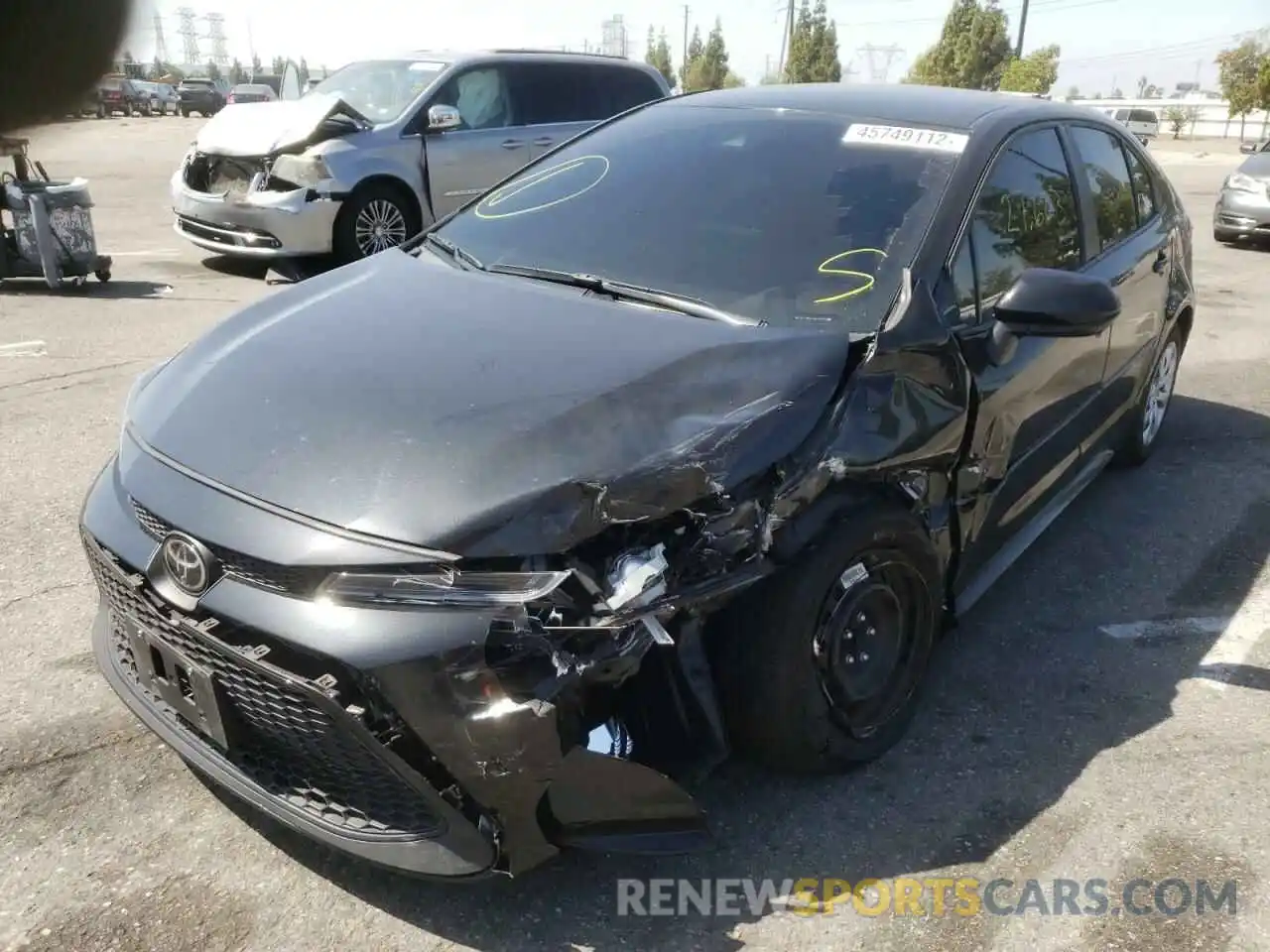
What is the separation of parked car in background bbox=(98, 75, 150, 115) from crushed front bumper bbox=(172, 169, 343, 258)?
→ 771cm

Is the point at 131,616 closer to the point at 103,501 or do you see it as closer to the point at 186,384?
the point at 103,501

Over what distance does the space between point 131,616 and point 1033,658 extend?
2.59m

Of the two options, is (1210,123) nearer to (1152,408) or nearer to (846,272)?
(1152,408)

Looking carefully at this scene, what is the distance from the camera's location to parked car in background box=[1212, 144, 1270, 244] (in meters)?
11.8

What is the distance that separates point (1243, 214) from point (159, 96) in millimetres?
13454

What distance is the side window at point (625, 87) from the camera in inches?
388

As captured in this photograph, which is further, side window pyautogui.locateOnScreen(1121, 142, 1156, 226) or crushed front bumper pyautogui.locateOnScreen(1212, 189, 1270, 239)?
crushed front bumper pyautogui.locateOnScreen(1212, 189, 1270, 239)

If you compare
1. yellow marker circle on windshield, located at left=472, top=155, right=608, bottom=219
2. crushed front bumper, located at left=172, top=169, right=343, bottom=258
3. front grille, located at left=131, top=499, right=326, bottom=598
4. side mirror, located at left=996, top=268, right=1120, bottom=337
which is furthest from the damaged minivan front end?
front grille, located at left=131, top=499, right=326, bottom=598

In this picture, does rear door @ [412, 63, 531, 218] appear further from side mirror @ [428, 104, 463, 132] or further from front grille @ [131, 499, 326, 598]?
front grille @ [131, 499, 326, 598]

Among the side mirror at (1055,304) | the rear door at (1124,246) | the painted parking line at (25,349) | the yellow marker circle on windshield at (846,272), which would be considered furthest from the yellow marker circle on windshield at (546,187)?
the painted parking line at (25,349)

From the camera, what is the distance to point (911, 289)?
2791 mm

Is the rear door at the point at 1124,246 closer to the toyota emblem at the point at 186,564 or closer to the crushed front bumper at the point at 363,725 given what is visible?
the crushed front bumper at the point at 363,725

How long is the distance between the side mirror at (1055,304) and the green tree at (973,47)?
4880 centimetres

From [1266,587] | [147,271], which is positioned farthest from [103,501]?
[147,271]
